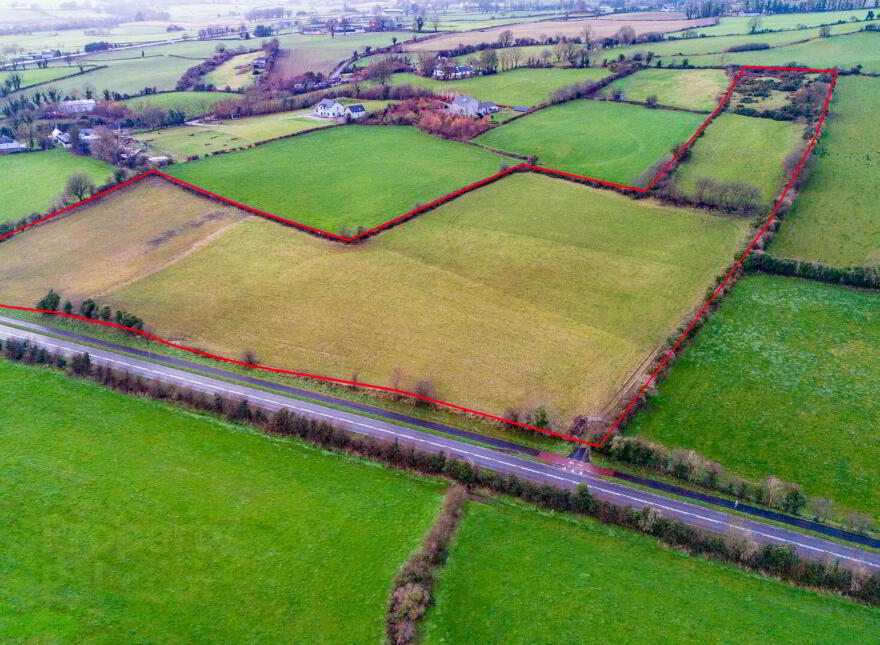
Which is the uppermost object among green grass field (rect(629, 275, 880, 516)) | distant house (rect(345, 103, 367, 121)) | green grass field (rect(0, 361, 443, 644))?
distant house (rect(345, 103, 367, 121))

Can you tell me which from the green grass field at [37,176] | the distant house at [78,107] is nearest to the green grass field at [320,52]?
the distant house at [78,107]

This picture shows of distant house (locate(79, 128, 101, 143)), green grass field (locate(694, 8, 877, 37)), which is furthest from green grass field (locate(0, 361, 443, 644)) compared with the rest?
green grass field (locate(694, 8, 877, 37))

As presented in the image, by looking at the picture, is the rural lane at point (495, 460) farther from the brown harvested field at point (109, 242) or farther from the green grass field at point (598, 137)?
the green grass field at point (598, 137)

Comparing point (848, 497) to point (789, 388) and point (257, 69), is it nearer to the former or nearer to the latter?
point (789, 388)

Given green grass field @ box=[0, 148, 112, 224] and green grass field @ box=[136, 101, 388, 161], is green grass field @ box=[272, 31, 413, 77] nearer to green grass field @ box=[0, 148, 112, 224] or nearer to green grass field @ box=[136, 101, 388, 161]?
green grass field @ box=[136, 101, 388, 161]

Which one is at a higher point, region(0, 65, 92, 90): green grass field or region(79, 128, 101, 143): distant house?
region(0, 65, 92, 90): green grass field

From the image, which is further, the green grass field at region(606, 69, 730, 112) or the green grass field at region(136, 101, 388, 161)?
the green grass field at region(606, 69, 730, 112)

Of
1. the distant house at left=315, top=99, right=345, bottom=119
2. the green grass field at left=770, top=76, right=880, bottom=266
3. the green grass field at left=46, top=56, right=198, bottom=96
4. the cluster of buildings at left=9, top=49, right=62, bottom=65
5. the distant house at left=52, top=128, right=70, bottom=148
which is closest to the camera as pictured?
the green grass field at left=770, top=76, right=880, bottom=266

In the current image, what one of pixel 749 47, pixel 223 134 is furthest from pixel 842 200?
pixel 223 134
